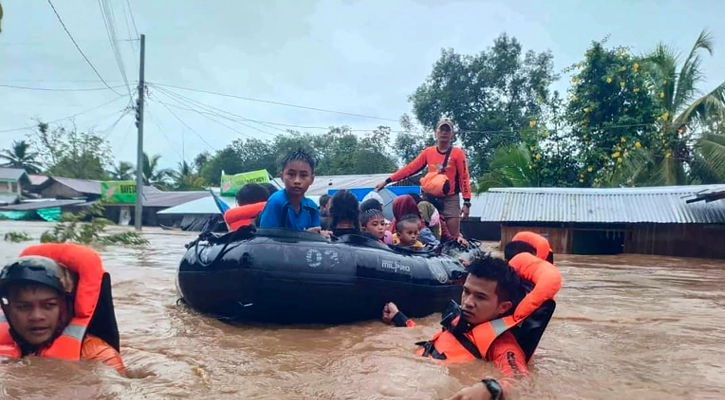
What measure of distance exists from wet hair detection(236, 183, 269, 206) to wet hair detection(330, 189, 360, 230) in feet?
3.21

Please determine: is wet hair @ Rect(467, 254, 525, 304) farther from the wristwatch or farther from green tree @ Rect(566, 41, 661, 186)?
green tree @ Rect(566, 41, 661, 186)

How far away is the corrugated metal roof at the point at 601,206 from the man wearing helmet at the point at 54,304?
13.4 meters

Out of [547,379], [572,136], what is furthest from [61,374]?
[572,136]

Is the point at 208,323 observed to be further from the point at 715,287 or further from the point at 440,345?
the point at 715,287

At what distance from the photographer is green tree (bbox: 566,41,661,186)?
1853 centimetres

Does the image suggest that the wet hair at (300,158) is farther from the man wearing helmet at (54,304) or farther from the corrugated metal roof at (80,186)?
the corrugated metal roof at (80,186)

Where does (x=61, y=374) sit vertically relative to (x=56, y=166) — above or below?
below

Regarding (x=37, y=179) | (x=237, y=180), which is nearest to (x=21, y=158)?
(x=37, y=179)

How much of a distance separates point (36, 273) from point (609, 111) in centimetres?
1914

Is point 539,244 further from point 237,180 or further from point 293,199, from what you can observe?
point 237,180

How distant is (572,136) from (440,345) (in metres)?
18.0

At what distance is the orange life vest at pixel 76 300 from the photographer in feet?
9.18

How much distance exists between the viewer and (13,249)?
11.1m

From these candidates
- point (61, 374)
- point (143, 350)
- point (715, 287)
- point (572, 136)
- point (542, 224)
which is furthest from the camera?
point (572, 136)
